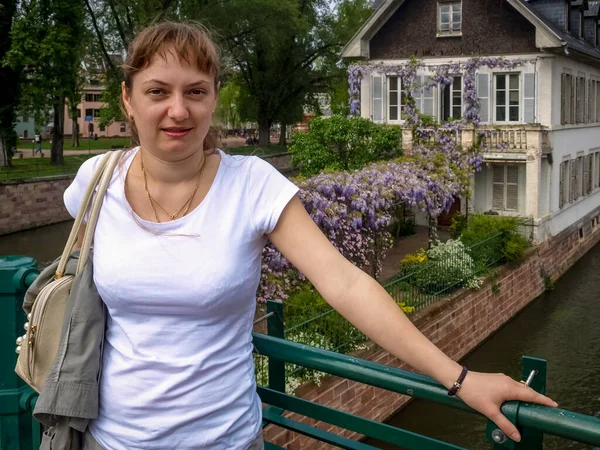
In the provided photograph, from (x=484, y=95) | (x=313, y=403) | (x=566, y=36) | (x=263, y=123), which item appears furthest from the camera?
(x=263, y=123)

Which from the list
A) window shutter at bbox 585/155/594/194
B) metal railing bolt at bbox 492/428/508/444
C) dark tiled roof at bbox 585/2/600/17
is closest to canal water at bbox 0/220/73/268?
window shutter at bbox 585/155/594/194

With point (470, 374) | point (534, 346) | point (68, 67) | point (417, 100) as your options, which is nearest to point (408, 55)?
point (417, 100)

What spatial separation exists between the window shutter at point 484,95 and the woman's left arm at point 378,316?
70.8ft

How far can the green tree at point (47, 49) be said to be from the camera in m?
28.5

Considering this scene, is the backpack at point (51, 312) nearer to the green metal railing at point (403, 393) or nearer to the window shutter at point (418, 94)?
the green metal railing at point (403, 393)

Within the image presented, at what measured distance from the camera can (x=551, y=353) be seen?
1597cm

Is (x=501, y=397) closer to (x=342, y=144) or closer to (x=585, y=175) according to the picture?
(x=342, y=144)

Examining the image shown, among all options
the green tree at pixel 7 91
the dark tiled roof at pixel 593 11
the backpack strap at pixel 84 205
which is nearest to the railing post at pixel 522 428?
the backpack strap at pixel 84 205

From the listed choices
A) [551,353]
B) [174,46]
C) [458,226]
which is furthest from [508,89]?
[174,46]

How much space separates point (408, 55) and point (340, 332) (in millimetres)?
14525

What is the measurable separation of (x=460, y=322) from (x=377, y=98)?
1072cm

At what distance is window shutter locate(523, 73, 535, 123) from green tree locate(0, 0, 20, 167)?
19.0 meters

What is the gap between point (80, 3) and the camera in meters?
30.5

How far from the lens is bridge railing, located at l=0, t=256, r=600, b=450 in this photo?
1.97 meters
